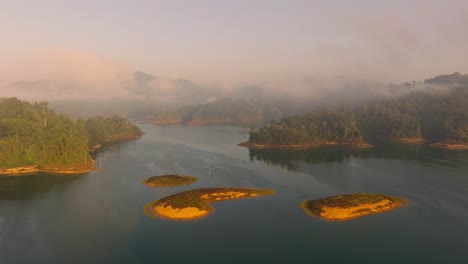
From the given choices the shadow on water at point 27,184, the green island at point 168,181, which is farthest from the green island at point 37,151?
the green island at point 168,181

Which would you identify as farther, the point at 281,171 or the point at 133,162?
the point at 133,162

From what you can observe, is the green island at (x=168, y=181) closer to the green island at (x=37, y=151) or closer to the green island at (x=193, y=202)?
the green island at (x=193, y=202)

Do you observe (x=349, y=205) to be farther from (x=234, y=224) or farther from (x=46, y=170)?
(x=46, y=170)

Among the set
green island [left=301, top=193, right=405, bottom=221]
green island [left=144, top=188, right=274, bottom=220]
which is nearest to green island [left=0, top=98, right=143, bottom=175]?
green island [left=144, top=188, right=274, bottom=220]

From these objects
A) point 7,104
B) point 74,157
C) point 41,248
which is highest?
point 7,104

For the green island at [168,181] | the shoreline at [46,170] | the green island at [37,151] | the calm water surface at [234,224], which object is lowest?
the calm water surface at [234,224]

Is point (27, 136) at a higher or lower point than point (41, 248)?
higher

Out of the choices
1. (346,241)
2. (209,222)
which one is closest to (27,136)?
(209,222)

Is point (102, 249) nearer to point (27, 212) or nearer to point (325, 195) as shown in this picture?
point (27, 212)
